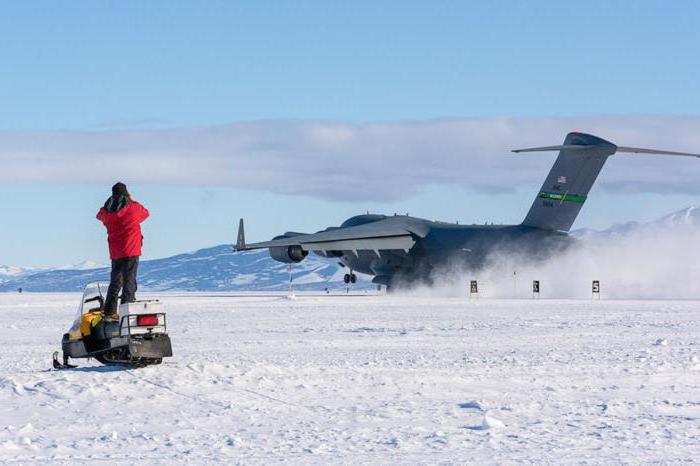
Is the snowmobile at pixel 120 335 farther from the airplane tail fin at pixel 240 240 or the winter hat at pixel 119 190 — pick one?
the airplane tail fin at pixel 240 240

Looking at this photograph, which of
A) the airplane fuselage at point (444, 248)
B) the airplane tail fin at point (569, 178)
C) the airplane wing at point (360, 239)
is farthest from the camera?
the airplane wing at point (360, 239)

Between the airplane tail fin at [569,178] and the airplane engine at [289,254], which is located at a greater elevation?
the airplane tail fin at [569,178]

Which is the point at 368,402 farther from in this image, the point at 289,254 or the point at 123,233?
the point at 289,254

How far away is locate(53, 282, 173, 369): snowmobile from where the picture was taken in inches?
549

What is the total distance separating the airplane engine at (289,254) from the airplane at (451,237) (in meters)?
0.01

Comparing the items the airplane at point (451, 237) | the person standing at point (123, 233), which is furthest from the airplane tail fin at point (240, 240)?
the person standing at point (123, 233)

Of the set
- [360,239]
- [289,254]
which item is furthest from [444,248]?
[289,254]

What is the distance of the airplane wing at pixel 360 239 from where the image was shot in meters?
55.7

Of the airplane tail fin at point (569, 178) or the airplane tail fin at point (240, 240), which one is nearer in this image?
the airplane tail fin at point (569, 178)

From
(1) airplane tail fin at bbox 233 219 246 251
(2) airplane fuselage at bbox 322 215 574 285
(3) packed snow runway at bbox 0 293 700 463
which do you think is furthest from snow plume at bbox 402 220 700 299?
(3) packed snow runway at bbox 0 293 700 463

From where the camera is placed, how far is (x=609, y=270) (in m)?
50.8

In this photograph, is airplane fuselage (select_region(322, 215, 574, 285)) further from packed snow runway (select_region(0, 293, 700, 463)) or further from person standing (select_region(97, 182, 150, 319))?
person standing (select_region(97, 182, 150, 319))

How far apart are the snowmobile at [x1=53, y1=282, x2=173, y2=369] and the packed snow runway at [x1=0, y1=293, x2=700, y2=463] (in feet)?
0.82

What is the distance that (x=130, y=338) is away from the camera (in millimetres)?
13852
